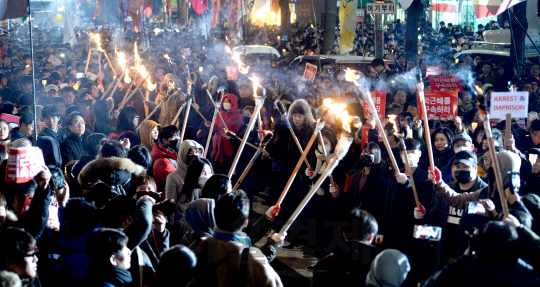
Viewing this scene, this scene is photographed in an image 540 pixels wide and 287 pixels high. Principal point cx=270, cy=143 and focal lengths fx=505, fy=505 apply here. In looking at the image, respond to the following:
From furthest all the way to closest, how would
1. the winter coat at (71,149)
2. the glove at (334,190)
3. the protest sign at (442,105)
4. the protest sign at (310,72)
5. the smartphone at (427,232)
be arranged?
the protest sign at (310,72) < the protest sign at (442,105) < the winter coat at (71,149) < the glove at (334,190) < the smartphone at (427,232)

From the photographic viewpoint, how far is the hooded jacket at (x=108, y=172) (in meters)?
4.12

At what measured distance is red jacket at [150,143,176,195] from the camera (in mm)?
5012

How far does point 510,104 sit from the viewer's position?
4.82 metres

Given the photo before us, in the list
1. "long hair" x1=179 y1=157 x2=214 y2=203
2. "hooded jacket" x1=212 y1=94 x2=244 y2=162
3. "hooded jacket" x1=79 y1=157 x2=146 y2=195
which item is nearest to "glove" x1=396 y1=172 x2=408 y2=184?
"long hair" x1=179 y1=157 x2=214 y2=203

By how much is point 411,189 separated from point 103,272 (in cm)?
309

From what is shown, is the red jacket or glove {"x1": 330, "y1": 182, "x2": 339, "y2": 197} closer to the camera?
the red jacket

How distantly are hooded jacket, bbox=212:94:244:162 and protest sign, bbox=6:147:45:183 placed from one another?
4381 millimetres

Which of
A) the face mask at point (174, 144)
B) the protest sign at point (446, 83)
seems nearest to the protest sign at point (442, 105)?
the protest sign at point (446, 83)

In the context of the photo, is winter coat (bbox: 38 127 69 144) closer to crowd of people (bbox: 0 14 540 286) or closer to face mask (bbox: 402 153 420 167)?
crowd of people (bbox: 0 14 540 286)

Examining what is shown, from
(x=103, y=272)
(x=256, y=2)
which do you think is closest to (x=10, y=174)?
(x=103, y=272)

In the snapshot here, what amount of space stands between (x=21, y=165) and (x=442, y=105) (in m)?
5.54

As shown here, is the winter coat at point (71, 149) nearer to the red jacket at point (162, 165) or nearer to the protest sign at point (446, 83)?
the red jacket at point (162, 165)

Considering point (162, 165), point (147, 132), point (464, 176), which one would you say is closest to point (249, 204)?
point (162, 165)

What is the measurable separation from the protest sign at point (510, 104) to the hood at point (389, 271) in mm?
2713
